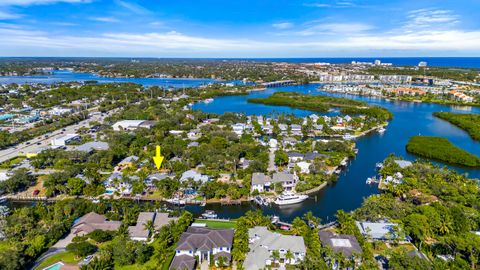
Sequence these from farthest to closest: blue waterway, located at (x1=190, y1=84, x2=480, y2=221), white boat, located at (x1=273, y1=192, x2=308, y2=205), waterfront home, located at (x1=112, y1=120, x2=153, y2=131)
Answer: waterfront home, located at (x1=112, y1=120, x2=153, y2=131), white boat, located at (x1=273, y1=192, x2=308, y2=205), blue waterway, located at (x1=190, y1=84, x2=480, y2=221)

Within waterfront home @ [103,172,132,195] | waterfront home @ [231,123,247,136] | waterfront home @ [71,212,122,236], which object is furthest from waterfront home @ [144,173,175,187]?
waterfront home @ [231,123,247,136]

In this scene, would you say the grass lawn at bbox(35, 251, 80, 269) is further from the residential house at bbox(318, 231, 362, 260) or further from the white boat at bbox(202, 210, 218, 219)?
the residential house at bbox(318, 231, 362, 260)

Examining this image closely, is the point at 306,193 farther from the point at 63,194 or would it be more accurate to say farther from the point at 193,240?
the point at 63,194

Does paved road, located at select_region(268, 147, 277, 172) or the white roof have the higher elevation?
the white roof

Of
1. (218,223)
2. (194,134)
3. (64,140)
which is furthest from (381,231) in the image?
(64,140)

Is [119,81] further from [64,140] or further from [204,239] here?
[204,239]

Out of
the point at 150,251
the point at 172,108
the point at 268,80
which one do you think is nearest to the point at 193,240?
the point at 150,251

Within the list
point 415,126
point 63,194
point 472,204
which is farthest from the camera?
point 415,126

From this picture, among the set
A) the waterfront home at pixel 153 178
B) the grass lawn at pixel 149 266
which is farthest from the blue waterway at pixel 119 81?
the grass lawn at pixel 149 266
